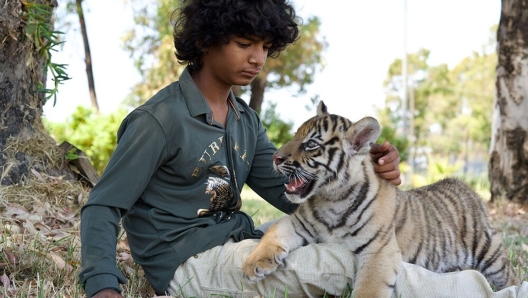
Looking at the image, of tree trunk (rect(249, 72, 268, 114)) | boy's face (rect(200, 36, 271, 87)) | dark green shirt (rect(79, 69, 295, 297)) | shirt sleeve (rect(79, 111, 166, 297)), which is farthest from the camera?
tree trunk (rect(249, 72, 268, 114))

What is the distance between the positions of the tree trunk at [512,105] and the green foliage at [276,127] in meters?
10.8

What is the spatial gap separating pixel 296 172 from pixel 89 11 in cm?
1635

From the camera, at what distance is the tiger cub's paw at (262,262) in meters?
2.86

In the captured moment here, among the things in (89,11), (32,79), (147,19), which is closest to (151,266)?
(32,79)

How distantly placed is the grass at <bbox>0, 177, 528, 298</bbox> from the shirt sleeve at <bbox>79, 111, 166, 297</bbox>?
375mm

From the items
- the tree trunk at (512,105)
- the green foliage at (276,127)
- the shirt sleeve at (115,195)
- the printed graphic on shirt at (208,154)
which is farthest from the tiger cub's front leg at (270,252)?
the green foliage at (276,127)

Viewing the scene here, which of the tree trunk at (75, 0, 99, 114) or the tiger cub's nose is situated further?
the tree trunk at (75, 0, 99, 114)

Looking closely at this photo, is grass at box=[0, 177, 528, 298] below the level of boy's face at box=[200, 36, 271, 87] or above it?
below

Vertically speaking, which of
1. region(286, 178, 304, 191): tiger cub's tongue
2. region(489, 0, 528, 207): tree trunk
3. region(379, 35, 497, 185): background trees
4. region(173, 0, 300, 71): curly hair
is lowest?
region(379, 35, 497, 185): background trees

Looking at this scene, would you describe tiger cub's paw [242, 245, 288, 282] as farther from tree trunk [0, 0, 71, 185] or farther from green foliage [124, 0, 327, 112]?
green foliage [124, 0, 327, 112]

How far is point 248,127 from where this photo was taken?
3.60 metres

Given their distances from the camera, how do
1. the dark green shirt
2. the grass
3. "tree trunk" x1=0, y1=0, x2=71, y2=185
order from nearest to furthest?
1. the dark green shirt
2. the grass
3. "tree trunk" x1=0, y1=0, x2=71, y2=185

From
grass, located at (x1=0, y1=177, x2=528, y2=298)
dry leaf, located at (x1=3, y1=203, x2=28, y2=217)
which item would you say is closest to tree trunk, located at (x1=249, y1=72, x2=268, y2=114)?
grass, located at (x1=0, y1=177, x2=528, y2=298)

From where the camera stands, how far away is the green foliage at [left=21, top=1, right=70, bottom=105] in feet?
→ 14.7
